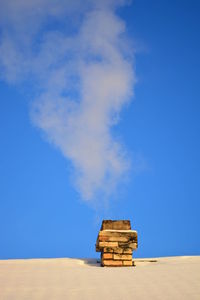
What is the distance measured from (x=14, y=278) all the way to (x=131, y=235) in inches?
100

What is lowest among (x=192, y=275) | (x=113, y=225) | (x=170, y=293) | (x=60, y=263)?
(x=170, y=293)

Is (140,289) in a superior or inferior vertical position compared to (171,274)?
inferior

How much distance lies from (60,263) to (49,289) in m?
2.76

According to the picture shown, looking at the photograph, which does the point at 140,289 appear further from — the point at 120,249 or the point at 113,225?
the point at 113,225

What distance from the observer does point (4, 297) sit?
16.4 feet

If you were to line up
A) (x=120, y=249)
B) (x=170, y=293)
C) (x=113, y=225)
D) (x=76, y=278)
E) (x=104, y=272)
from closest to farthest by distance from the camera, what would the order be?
(x=170, y=293) → (x=76, y=278) → (x=104, y=272) → (x=120, y=249) → (x=113, y=225)

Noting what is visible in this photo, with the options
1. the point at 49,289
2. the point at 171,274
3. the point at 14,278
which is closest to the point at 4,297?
the point at 49,289

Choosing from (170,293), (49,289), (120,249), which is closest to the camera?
(170,293)

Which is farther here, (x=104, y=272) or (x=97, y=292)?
(x=104, y=272)

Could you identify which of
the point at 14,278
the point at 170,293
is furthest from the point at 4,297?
the point at 170,293

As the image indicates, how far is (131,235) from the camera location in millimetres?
7617

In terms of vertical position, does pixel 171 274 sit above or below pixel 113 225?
below

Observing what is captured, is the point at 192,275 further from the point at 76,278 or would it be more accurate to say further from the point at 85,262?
the point at 85,262

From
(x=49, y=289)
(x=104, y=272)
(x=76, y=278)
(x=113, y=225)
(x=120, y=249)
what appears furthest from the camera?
(x=113, y=225)
